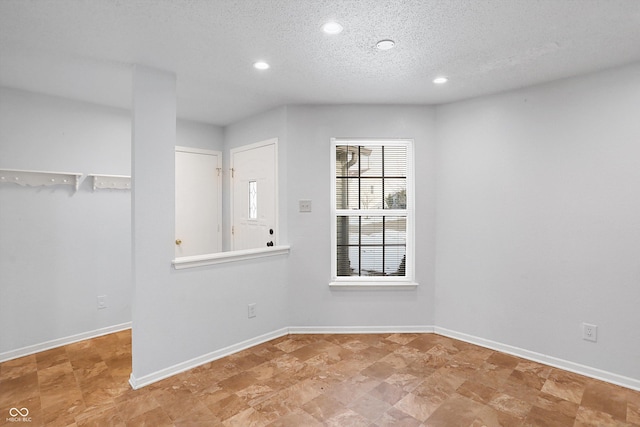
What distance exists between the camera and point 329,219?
3504 mm

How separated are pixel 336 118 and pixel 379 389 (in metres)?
2.49

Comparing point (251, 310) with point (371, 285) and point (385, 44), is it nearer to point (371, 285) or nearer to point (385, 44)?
point (371, 285)

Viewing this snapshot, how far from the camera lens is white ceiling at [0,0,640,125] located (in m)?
1.82

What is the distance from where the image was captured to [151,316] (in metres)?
2.56

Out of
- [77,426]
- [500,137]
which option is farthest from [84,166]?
[500,137]

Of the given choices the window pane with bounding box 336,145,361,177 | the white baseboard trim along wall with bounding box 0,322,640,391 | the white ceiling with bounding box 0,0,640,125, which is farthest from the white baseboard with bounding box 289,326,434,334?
the white ceiling with bounding box 0,0,640,125

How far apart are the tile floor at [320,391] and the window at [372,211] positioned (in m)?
0.83

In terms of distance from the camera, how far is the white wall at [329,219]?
137 inches

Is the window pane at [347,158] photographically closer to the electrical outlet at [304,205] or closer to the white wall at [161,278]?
the electrical outlet at [304,205]

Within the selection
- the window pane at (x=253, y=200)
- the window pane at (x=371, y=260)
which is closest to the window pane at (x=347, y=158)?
the window pane at (x=371, y=260)

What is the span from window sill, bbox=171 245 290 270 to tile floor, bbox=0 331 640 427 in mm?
844

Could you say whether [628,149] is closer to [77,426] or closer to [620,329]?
[620,329]

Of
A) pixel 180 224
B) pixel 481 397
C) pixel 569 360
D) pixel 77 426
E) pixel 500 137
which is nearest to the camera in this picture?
pixel 77 426

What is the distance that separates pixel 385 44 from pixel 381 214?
1.78m
